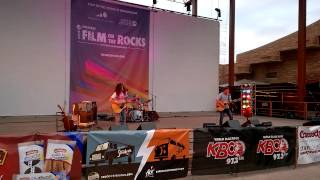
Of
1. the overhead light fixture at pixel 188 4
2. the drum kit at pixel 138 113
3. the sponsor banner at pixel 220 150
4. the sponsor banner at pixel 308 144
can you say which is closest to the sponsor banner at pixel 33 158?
the sponsor banner at pixel 220 150

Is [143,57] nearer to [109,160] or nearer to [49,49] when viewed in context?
[49,49]

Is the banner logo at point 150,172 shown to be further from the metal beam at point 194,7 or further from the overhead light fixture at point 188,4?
the metal beam at point 194,7

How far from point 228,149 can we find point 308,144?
8.32 feet

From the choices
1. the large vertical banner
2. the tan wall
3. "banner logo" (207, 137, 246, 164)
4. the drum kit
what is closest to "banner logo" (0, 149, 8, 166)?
"banner logo" (207, 137, 246, 164)

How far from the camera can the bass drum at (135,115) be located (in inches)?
652

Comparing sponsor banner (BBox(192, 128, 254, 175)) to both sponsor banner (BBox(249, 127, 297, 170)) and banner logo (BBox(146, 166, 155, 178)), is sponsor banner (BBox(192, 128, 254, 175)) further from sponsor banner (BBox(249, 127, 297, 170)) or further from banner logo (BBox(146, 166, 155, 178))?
banner logo (BBox(146, 166, 155, 178))

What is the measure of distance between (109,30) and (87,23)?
3.88ft

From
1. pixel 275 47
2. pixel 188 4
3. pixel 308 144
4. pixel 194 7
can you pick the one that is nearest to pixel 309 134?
pixel 308 144

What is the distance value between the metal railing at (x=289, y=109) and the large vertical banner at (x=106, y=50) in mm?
7462

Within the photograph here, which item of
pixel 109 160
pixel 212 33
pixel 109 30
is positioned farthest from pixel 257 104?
pixel 109 160

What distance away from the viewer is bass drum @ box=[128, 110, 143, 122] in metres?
16.6

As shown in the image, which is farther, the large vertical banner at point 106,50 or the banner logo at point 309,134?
the large vertical banner at point 106,50

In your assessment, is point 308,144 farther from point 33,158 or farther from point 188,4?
point 188,4

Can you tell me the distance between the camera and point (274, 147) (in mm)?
8633
